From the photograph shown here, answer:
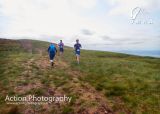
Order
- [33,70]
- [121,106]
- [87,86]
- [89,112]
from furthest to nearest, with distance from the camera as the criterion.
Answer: [33,70]
[87,86]
[121,106]
[89,112]

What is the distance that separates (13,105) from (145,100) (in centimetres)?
1116

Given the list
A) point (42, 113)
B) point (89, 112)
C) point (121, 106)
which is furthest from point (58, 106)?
point (121, 106)

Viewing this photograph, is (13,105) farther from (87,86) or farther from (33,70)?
(33,70)

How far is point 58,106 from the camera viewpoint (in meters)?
16.8
